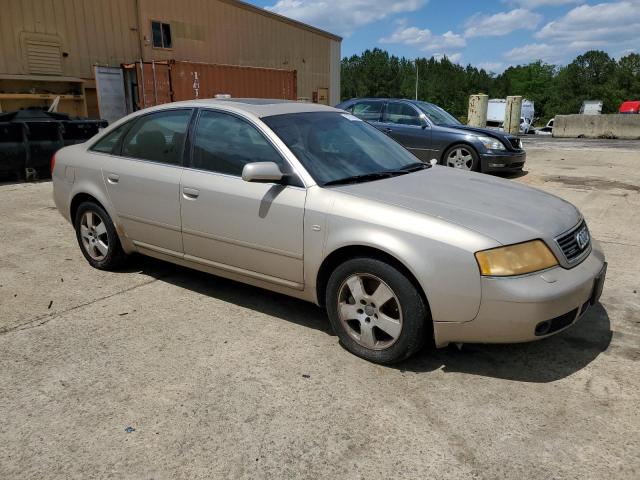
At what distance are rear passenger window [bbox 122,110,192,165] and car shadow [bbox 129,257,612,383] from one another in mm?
1202

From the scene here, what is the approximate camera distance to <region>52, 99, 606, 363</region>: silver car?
2781 millimetres

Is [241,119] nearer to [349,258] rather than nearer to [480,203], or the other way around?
[349,258]

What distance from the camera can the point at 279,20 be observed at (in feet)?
76.5

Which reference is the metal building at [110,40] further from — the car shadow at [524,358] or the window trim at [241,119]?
the car shadow at [524,358]

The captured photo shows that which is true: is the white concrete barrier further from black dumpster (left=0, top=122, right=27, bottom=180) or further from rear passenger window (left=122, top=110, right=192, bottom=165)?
rear passenger window (left=122, top=110, right=192, bottom=165)

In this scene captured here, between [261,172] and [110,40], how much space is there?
55.0ft

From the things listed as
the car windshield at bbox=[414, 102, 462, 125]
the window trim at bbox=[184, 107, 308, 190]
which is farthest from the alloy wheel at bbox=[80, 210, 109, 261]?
the car windshield at bbox=[414, 102, 462, 125]

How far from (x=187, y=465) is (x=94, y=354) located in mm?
1295

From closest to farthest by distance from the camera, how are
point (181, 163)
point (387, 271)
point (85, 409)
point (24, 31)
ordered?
point (85, 409), point (387, 271), point (181, 163), point (24, 31)

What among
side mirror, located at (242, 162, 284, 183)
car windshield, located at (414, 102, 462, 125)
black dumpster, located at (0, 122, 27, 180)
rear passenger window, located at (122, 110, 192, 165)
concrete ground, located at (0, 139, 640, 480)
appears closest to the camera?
concrete ground, located at (0, 139, 640, 480)

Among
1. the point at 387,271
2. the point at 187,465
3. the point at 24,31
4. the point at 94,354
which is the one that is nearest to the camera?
the point at 187,465

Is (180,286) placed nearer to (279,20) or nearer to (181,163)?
(181,163)

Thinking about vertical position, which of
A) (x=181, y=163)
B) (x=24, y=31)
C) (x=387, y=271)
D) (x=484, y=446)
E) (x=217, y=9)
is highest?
(x=217, y=9)

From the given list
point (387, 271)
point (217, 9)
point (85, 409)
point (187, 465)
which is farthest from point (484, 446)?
point (217, 9)
